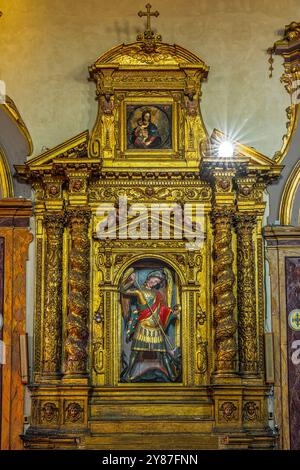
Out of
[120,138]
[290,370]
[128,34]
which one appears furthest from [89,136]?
→ [290,370]

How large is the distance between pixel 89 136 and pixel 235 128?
234 cm

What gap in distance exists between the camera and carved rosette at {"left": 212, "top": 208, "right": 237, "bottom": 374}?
18297 mm

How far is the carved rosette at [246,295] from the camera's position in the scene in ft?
60.6

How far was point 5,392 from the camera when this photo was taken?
18438 millimetres

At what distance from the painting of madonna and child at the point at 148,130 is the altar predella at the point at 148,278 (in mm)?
22

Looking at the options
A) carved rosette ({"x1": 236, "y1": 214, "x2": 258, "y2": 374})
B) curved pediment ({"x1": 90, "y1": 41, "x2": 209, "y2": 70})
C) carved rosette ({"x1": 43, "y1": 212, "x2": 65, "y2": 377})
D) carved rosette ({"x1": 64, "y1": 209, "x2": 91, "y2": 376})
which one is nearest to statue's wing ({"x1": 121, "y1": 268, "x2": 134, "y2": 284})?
carved rosette ({"x1": 64, "y1": 209, "x2": 91, "y2": 376})

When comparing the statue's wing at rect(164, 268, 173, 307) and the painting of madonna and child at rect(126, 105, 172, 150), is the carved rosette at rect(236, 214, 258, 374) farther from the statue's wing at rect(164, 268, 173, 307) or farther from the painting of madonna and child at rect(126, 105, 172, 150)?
the painting of madonna and child at rect(126, 105, 172, 150)

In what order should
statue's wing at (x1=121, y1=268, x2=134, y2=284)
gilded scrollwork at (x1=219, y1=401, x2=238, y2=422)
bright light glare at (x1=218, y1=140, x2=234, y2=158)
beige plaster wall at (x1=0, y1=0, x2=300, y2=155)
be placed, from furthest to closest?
beige plaster wall at (x1=0, y1=0, x2=300, y2=155), statue's wing at (x1=121, y1=268, x2=134, y2=284), bright light glare at (x1=218, y1=140, x2=234, y2=158), gilded scrollwork at (x1=219, y1=401, x2=238, y2=422)

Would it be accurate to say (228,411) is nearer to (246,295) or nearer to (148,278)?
(246,295)

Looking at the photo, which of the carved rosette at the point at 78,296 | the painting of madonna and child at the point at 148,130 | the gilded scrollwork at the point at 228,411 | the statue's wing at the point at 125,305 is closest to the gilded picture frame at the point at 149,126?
the painting of madonna and child at the point at 148,130

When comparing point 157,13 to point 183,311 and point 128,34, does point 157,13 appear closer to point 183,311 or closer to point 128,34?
point 128,34

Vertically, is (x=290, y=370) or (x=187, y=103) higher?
(x=187, y=103)

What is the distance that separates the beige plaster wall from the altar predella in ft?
1.19

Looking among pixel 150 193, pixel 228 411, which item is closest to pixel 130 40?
pixel 150 193
